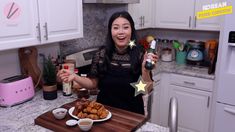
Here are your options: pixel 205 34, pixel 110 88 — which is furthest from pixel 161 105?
pixel 110 88

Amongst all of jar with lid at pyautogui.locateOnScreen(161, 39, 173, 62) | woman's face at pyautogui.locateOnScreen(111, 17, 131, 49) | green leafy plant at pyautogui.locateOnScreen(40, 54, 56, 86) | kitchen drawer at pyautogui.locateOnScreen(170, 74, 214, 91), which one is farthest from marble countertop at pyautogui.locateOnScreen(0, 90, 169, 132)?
jar with lid at pyautogui.locateOnScreen(161, 39, 173, 62)

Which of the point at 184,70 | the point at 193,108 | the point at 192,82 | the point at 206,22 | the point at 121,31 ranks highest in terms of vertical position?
the point at 206,22

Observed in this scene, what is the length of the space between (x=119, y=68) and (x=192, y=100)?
1189 millimetres

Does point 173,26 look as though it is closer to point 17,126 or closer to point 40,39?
point 40,39

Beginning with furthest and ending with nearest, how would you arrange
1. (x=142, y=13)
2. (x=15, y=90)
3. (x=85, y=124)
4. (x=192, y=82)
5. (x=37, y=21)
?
(x=142, y=13) → (x=192, y=82) → (x=15, y=90) → (x=37, y=21) → (x=85, y=124)

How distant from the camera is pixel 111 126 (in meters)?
1.27

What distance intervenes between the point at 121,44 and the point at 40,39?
21.2 inches

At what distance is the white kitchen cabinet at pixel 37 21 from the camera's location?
1.27 metres

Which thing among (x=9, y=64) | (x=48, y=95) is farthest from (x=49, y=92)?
(x=9, y=64)

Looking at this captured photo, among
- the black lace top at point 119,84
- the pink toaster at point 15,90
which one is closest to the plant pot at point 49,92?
the pink toaster at point 15,90

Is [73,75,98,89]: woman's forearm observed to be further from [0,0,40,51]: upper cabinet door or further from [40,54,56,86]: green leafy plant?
[0,0,40,51]: upper cabinet door

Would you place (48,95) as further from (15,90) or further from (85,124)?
(85,124)

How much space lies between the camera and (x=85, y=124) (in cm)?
120

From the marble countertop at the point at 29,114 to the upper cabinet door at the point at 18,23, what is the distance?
44cm
